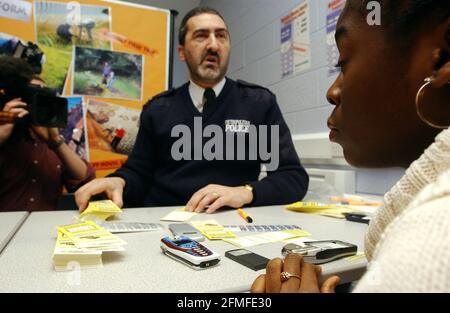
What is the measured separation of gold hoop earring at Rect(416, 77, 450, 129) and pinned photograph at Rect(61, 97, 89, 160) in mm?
1758

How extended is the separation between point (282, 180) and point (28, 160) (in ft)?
3.40

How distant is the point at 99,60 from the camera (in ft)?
6.14

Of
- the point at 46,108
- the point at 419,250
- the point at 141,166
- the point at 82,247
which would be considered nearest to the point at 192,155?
the point at 141,166

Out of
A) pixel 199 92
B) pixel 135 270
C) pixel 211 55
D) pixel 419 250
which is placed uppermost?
pixel 211 55

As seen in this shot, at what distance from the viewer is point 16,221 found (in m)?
0.79

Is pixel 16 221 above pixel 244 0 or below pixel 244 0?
below

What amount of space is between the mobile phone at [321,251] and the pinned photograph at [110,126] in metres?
1.56

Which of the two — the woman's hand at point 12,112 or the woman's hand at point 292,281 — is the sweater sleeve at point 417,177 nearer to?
the woman's hand at point 292,281

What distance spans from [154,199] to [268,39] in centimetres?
130

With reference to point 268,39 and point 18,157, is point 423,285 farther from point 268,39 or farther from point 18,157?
point 268,39

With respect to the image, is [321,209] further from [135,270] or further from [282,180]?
[135,270]

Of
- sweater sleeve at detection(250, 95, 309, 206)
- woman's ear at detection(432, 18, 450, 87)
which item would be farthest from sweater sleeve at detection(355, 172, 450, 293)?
sweater sleeve at detection(250, 95, 309, 206)

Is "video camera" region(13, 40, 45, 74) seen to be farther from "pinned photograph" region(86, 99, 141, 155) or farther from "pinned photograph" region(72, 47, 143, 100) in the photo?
"pinned photograph" region(86, 99, 141, 155)

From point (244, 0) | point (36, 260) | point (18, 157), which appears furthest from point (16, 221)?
point (244, 0)
